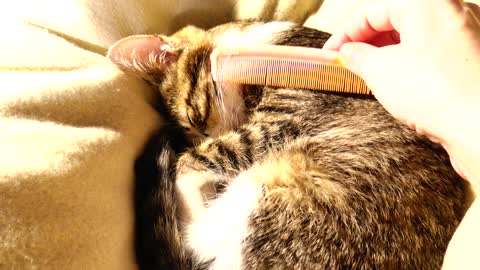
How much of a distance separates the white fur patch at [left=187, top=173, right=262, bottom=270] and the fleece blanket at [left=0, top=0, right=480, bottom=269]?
153 millimetres

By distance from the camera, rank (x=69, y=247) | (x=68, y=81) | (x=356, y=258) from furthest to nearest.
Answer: (x=68, y=81)
(x=356, y=258)
(x=69, y=247)

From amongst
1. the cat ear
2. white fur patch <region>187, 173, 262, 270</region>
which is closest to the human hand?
white fur patch <region>187, 173, 262, 270</region>

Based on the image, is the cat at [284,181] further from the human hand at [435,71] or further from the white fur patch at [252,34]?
the human hand at [435,71]

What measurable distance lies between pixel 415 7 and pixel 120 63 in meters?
0.68

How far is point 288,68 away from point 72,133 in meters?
0.46

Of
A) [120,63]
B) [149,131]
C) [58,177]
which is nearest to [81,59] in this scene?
[120,63]

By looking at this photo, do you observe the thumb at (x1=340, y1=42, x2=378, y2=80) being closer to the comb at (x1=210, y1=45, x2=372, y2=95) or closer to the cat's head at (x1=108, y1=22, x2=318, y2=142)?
the comb at (x1=210, y1=45, x2=372, y2=95)

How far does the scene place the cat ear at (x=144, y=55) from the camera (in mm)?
1193

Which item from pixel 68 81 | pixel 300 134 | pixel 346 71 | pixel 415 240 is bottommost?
pixel 415 240

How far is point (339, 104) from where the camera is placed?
113 centimetres

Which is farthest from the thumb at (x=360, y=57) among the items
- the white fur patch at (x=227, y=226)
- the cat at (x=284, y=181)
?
the white fur patch at (x=227, y=226)

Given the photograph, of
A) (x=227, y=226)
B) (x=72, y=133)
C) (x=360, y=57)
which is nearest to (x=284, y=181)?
(x=227, y=226)

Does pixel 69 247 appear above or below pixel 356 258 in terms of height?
above

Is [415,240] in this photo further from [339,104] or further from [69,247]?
[69,247]
